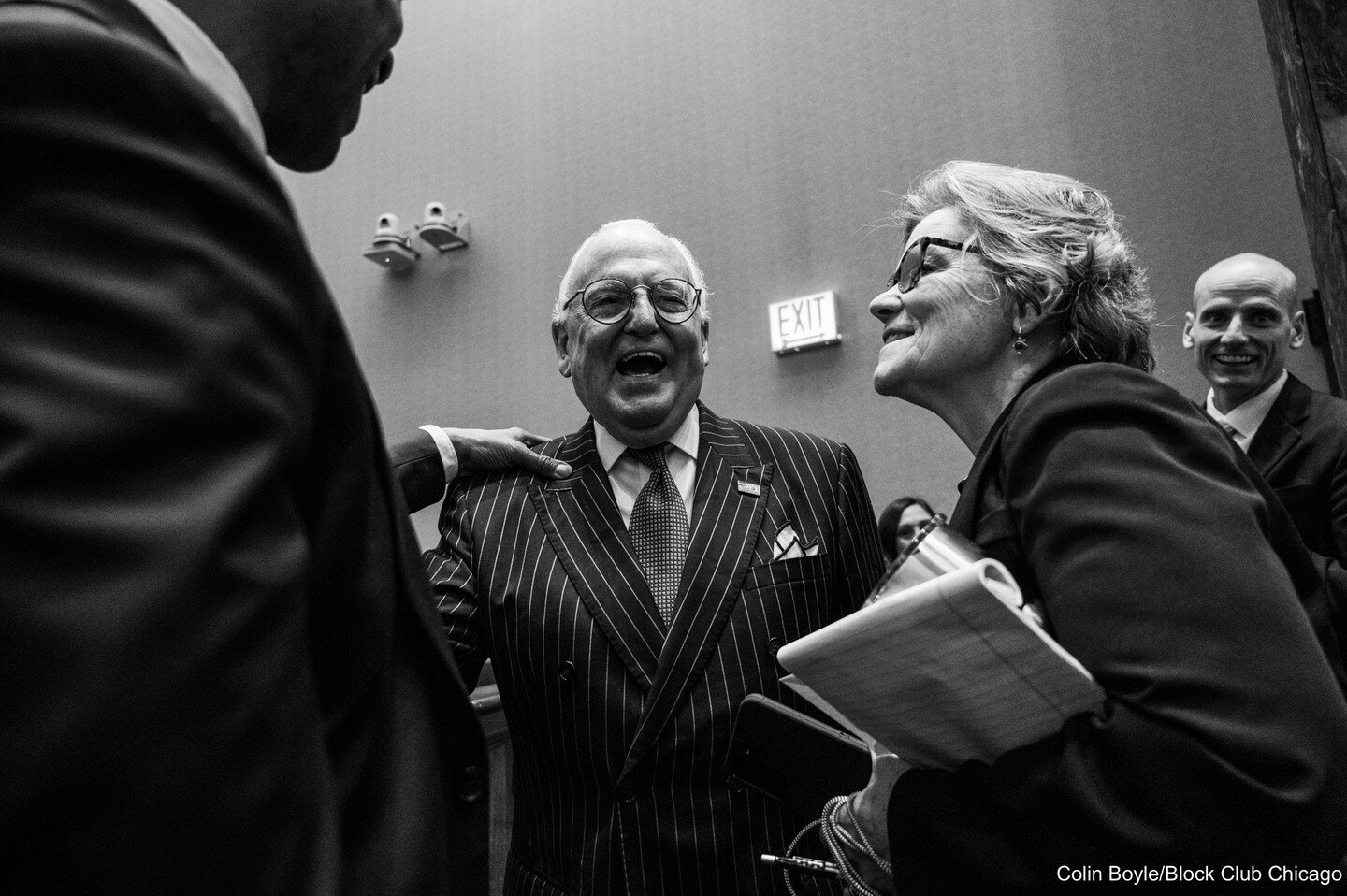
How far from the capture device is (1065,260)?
4.82 ft

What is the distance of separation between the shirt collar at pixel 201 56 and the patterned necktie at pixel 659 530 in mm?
1211

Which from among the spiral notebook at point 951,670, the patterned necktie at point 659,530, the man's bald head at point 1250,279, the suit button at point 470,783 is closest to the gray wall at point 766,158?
the man's bald head at point 1250,279

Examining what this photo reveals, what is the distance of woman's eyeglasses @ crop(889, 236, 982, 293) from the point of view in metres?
1.62

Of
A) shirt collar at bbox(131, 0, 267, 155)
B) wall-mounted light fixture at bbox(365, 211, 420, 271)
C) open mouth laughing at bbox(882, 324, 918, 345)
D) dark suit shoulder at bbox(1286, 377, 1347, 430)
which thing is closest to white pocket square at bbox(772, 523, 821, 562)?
open mouth laughing at bbox(882, 324, 918, 345)

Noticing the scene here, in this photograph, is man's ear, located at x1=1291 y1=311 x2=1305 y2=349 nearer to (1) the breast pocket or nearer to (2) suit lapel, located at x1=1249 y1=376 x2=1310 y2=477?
(2) suit lapel, located at x1=1249 y1=376 x2=1310 y2=477

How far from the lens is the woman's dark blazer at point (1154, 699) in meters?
0.91

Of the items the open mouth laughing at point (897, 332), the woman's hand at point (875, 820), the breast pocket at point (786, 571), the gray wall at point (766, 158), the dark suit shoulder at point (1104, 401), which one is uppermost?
the gray wall at point (766, 158)

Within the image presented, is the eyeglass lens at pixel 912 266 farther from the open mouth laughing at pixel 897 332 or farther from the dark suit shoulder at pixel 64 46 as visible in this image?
the dark suit shoulder at pixel 64 46

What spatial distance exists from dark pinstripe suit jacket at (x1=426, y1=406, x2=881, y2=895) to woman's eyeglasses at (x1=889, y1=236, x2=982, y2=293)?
0.45m

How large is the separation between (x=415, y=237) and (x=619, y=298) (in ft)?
9.55

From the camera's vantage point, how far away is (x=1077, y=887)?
0.95 meters

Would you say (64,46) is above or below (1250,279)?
below

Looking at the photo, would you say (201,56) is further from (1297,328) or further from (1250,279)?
(1297,328)

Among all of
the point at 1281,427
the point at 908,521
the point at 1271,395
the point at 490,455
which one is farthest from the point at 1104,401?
the point at 1271,395
